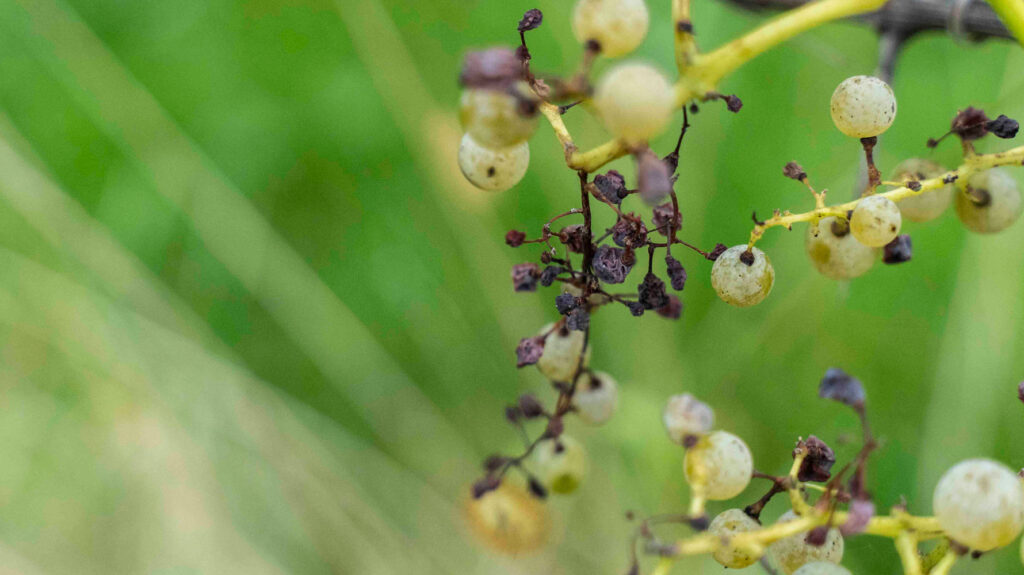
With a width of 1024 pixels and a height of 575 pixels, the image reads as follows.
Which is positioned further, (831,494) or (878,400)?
(878,400)

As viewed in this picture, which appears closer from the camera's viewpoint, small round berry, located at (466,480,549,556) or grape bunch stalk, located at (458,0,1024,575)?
grape bunch stalk, located at (458,0,1024,575)

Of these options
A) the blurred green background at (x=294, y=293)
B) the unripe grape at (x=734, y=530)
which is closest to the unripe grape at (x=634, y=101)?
the unripe grape at (x=734, y=530)

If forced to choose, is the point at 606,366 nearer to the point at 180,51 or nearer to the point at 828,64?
the point at 828,64

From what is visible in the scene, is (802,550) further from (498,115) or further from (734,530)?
(498,115)

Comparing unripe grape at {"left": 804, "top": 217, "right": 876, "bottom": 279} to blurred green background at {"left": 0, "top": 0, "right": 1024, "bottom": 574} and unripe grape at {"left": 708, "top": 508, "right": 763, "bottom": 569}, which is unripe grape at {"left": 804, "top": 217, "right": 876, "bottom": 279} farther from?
blurred green background at {"left": 0, "top": 0, "right": 1024, "bottom": 574}

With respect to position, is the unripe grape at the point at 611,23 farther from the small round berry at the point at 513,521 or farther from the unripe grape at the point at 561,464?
the small round berry at the point at 513,521

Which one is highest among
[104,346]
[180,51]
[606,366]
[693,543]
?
[180,51]

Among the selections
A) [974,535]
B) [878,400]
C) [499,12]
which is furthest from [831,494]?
[499,12]

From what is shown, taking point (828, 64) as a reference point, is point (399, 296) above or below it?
below

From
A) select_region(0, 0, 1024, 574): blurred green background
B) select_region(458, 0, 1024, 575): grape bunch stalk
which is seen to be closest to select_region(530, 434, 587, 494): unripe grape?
select_region(458, 0, 1024, 575): grape bunch stalk
